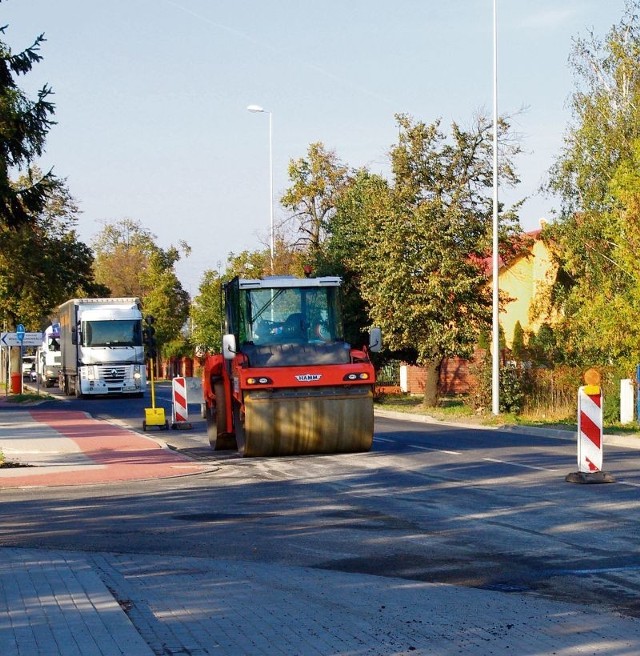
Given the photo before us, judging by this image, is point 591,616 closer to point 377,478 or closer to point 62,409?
point 377,478

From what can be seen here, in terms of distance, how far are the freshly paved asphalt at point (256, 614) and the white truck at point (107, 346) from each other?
3718cm

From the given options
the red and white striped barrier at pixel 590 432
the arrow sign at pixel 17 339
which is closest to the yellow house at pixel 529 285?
the arrow sign at pixel 17 339

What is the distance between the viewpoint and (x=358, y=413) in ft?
61.1

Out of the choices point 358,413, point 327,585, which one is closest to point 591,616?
point 327,585

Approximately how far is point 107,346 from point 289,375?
98.3 ft

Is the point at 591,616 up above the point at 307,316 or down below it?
below

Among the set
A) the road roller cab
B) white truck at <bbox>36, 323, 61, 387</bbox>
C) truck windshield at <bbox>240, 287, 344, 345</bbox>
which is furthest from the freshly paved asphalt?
white truck at <bbox>36, 323, 61, 387</bbox>

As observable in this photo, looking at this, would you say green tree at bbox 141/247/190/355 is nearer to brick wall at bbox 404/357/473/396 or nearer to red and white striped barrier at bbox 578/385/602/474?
brick wall at bbox 404/357/473/396

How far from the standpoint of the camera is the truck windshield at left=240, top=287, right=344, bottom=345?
1967cm

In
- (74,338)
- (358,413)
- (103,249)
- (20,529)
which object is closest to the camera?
(20,529)

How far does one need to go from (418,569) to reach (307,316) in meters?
10.8

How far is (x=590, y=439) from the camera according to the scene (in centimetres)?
1495

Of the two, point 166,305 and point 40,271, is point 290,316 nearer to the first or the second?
point 40,271

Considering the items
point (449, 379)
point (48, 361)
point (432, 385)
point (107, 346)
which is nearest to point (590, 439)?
point (432, 385)
